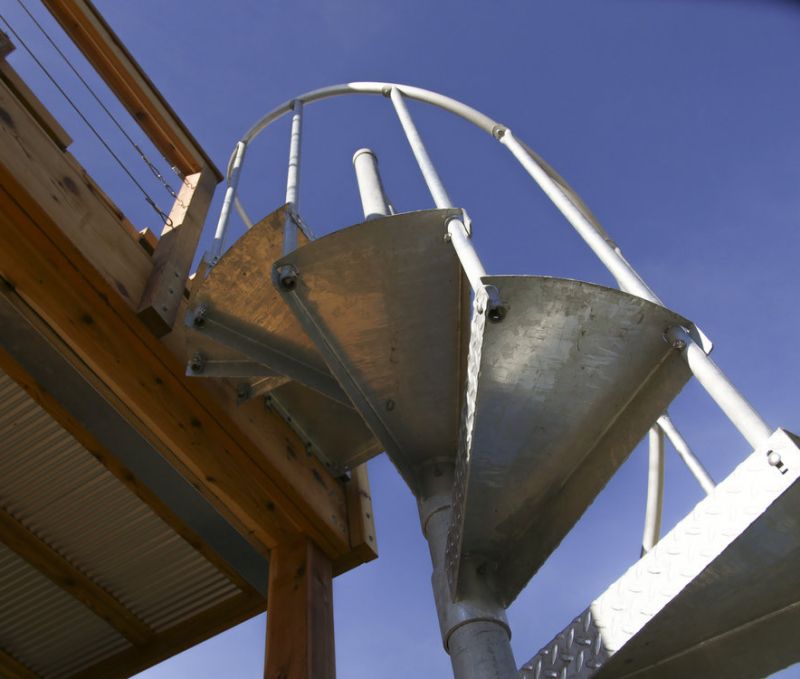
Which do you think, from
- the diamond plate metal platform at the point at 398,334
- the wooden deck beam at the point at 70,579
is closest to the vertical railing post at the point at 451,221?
the diamond plate metal platform at the point at 398,334

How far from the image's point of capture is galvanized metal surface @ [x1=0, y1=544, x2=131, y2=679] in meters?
4.29

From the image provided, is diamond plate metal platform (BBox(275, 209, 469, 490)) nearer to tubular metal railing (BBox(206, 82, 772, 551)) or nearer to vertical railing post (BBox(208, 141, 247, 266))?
tubular metal railing (BBox(206, 82, 772, 551))

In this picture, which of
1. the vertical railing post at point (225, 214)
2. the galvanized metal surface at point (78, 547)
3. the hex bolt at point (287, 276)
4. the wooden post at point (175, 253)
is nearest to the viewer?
the hex bolt at point (287, 276)

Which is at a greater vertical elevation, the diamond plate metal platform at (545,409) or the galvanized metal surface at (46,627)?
the galvanized metal surface at (46,627)

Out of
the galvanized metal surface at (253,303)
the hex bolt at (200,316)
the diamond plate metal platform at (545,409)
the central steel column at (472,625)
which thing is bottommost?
the central steel column at (472,625)

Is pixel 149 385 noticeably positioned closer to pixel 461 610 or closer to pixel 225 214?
pixel 225 214

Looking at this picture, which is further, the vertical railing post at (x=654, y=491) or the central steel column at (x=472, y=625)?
the vertical railing post at (x=654, y=491)

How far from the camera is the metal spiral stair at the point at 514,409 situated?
1.94 m

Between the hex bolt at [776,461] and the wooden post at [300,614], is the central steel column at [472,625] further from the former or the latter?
the wooden post at [300,614]

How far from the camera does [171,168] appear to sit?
4789mm

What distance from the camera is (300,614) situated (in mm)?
3580

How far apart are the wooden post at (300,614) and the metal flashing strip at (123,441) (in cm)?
30

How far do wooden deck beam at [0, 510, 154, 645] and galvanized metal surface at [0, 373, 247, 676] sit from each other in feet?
0.10

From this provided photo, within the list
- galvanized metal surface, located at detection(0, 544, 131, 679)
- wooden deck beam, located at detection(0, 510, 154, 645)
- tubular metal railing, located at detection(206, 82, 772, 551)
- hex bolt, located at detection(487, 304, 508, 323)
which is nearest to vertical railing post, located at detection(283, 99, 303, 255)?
tubular metal railing, located at detection(206, 82, 772, 551)
